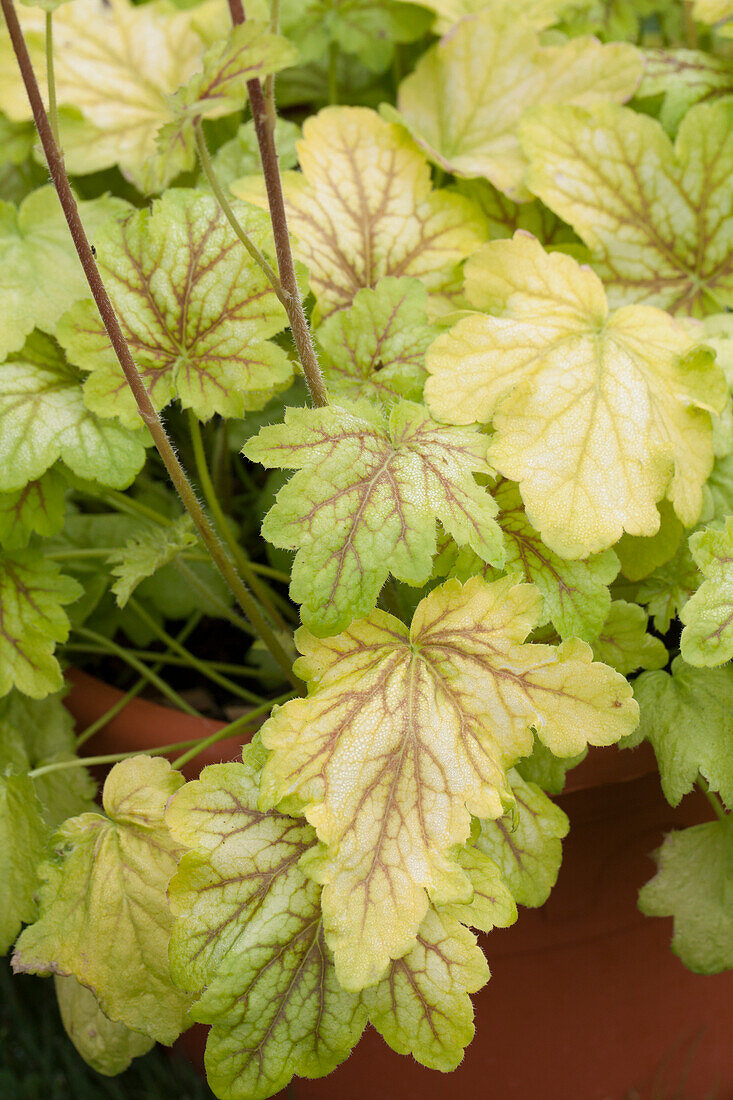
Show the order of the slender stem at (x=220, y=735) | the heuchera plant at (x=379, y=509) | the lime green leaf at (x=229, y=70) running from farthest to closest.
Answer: the slender stem at (x=220, y=735)
the heuchera plant at (x=379, y=509)
the lime green leaf at (x=229, y=70)

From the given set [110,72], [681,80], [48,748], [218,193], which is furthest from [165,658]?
[681,80]

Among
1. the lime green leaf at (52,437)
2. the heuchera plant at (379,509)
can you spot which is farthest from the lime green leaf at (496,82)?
the lime green leaf at (52,437)

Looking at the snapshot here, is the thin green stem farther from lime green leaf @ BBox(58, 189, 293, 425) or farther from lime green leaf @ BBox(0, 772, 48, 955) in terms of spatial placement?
lime green leaf @ BBox(0, 772, 48, 955)

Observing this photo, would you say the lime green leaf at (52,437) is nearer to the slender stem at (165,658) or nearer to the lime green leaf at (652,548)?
the slender stem at (165,658)

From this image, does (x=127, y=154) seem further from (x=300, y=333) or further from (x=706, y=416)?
(x=706, y=416)

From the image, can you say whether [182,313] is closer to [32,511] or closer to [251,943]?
[32,511]

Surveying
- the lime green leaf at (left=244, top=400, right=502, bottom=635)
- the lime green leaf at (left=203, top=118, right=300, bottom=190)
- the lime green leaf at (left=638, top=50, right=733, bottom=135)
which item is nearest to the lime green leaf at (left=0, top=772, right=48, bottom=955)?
the lime green leaf at (left=244, top=400, right=502, bottom=635)

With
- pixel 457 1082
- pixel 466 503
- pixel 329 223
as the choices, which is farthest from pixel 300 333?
pixel 457 1082
